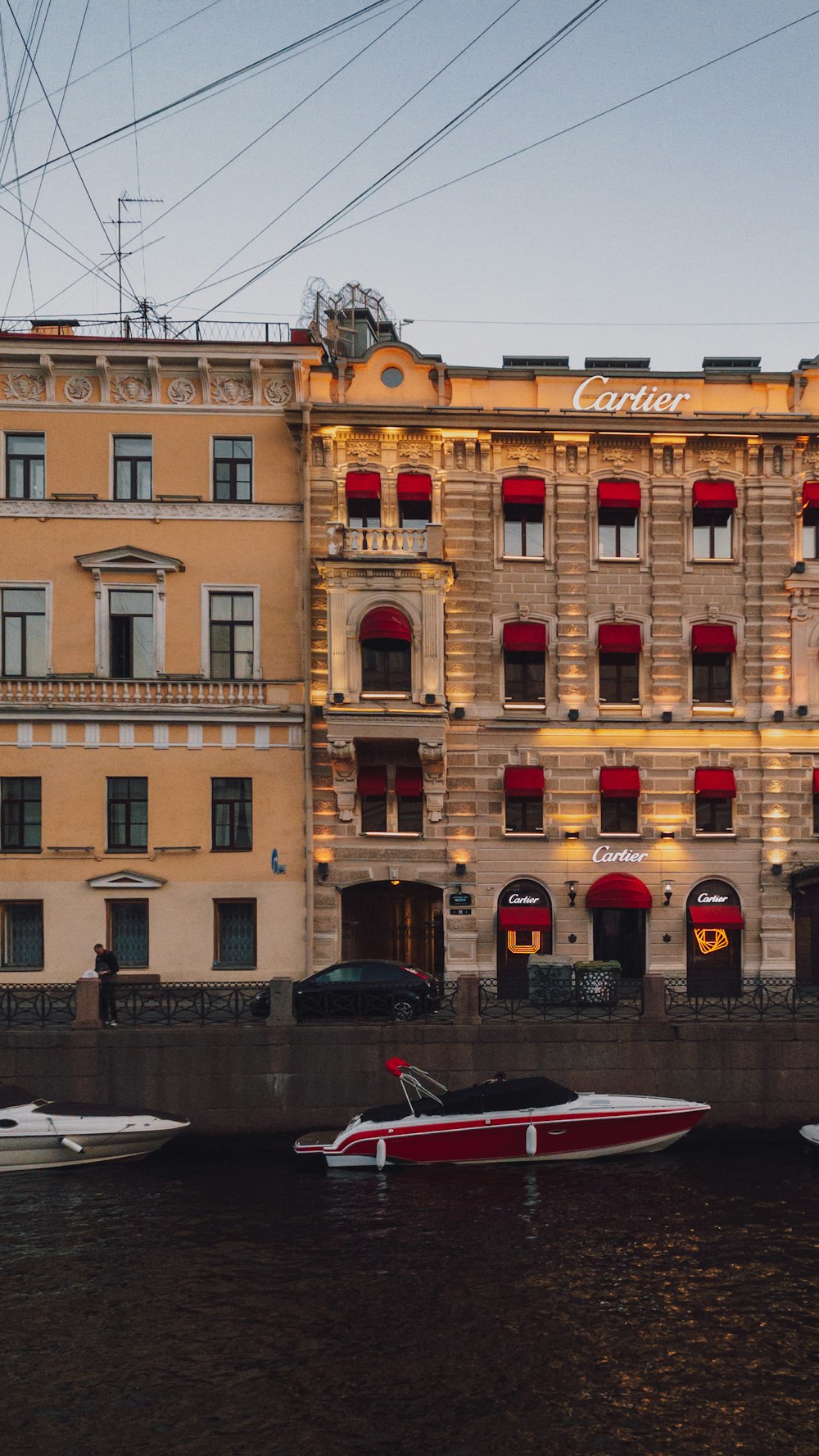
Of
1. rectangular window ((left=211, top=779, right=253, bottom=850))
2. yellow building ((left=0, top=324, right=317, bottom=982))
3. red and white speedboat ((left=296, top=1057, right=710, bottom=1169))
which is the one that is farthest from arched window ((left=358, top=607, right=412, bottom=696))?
red and white speedboat ((left=296, top=1057, right=710, bottom=1169))

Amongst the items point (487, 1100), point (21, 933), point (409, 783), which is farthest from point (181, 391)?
point (487, 1100)

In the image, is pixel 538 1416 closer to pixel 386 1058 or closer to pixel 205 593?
pixel 386 1058

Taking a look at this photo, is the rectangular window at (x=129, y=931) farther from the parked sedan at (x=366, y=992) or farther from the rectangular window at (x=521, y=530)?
the rectangular window at (x=521, y=530)

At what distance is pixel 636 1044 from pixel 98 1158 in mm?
11167

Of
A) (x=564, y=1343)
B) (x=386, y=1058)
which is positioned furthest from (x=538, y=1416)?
(x=386, y=1058)

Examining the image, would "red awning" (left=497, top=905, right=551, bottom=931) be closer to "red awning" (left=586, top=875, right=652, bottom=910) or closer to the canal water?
"red awning" (left=586, top=875, right=652, bottom=910)

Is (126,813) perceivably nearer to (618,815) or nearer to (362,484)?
(362,484)

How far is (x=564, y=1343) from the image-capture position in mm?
14789

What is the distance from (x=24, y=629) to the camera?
31.2m

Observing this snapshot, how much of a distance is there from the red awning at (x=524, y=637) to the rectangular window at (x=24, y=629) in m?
12.7

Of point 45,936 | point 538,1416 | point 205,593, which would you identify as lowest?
point 538,1416

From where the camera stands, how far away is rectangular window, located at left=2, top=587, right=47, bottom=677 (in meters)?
31.1

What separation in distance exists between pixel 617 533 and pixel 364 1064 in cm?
1655

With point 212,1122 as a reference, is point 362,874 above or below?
above
